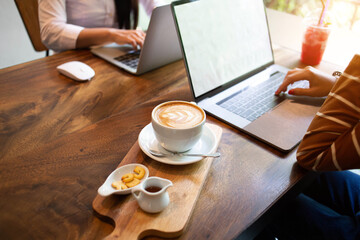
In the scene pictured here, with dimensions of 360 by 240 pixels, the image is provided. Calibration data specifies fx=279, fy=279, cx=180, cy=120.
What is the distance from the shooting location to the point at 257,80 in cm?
108

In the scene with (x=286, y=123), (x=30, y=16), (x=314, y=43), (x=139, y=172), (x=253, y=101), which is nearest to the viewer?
(x=139, y=172)

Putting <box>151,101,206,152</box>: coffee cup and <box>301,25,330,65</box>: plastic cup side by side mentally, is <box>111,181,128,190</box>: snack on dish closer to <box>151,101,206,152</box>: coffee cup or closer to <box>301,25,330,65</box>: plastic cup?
<box>151,101,206,152</box>: coffee cup

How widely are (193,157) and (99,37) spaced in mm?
831

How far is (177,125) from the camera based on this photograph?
0.65 m

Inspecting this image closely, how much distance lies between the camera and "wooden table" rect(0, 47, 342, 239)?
0.54 m

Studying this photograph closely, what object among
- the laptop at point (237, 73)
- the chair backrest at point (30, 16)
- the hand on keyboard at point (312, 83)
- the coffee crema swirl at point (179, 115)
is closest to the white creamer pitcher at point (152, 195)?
the coffee crema swirl at point (179, 115)

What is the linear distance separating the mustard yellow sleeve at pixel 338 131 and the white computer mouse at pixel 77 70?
77 centimetres

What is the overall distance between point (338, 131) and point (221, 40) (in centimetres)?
51

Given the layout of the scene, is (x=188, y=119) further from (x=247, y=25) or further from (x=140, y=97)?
(x=247, y=25)

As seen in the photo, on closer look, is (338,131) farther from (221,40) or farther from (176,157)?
(221,40)

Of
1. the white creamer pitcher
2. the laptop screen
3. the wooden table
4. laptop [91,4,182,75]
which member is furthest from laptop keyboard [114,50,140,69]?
the white creamer pitcher

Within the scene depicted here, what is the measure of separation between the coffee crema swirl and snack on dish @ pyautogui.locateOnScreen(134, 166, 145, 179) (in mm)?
114

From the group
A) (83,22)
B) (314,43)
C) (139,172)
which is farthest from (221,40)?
(83,22)

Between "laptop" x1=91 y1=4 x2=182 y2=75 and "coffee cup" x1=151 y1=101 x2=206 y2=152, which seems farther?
"laptop" x1=91 y1=4 x2=182 y2=75
